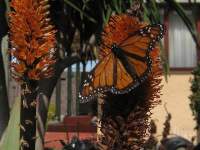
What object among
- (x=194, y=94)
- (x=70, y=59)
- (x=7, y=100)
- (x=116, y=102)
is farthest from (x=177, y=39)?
(x=116, y=102)

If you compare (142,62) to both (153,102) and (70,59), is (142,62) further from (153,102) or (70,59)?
(70,59)

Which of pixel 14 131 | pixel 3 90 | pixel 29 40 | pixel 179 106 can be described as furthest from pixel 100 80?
pixel 179 106

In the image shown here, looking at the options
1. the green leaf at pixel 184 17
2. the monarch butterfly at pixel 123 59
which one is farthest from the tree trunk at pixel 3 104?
the monarch butterfly at pixel 123 59

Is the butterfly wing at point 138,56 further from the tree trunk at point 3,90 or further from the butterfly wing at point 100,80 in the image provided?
the tree trunk at point 3,90

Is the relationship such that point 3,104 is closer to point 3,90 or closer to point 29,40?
point 3,90

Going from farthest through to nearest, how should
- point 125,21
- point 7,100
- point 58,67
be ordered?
point 58,67 → point 7,100 → point 125,21
